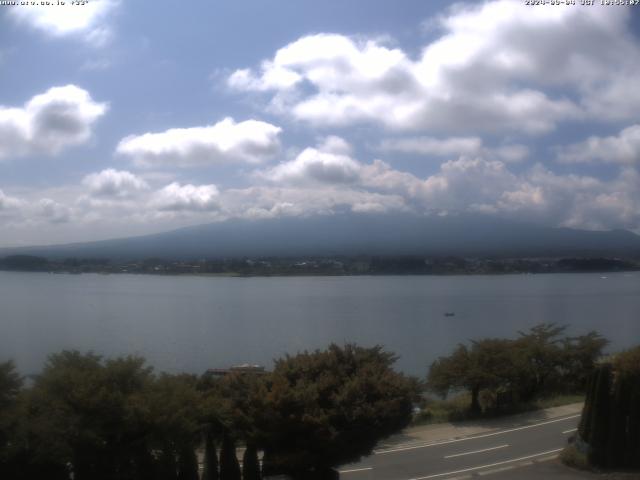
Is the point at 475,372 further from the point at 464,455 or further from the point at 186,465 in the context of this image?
the point at 186,465

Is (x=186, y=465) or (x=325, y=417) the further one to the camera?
(x=186, y=465)

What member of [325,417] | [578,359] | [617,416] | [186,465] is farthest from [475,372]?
[186,465]

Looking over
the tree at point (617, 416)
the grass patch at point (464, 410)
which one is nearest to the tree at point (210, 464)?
the tree at point (617, 416)

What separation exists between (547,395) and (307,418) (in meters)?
14.4

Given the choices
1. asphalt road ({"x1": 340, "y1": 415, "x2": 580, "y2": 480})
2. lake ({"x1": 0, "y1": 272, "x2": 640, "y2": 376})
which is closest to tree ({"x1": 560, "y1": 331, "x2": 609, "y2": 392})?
asphalt road ({"x1": 340, "y1": 415, "x2": 580, "y2": 480})

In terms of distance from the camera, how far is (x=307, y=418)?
982 centimetres

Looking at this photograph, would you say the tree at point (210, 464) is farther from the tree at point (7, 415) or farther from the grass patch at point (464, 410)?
the grass patch at point (464, 410)

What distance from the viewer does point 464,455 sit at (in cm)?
1357

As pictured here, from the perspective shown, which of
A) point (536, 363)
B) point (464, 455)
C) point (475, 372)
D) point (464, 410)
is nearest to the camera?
point (464, 455)

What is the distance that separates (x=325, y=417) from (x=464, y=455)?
5.01 m

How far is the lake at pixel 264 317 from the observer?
114ft

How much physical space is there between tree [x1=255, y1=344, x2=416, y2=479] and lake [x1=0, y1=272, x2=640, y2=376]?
14.1m

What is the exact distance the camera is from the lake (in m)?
34.8

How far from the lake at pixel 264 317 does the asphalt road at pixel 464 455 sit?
40.5 ft
